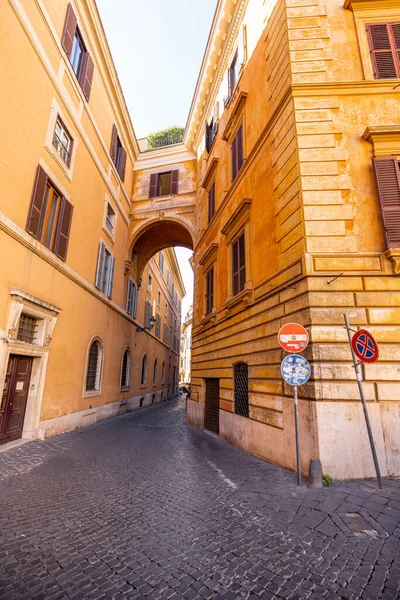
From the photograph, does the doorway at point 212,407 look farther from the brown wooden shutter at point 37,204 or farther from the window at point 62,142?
the window at point 62,142

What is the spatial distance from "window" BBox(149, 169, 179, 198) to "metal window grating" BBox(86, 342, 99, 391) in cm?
1003

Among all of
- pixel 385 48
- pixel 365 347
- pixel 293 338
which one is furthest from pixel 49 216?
pixel 385 48

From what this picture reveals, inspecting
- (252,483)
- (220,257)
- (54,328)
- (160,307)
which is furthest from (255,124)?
(160,307)

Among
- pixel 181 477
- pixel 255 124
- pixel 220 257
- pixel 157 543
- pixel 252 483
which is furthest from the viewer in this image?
pixel 220 257

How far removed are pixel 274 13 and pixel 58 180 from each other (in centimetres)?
787

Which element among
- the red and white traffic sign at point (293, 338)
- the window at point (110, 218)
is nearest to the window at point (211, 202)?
the window at point (110, 218)

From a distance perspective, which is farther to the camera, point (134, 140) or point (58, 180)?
point (134, 140)

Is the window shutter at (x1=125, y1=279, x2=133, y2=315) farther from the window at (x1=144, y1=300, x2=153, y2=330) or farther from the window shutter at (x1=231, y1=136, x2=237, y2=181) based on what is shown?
the window shutter at (x1=231, y1=136, x2=237, y2=181)

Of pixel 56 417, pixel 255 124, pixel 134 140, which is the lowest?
pixel 56 417

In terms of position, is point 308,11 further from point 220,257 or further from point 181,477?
point 181,477

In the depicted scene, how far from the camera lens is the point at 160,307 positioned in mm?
27078

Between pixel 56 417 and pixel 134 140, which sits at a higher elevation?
pixel 134 140

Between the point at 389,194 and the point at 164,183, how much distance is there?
1502 cm

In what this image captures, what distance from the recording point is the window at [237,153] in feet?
33.2
